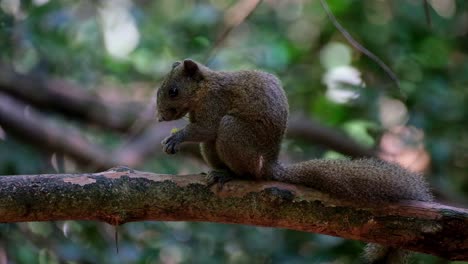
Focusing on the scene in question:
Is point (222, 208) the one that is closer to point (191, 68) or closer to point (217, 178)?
point (217, 178)

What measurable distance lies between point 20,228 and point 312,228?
3108mm

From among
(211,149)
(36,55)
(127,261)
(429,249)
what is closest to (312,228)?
(429,249)

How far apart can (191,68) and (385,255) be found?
158cm

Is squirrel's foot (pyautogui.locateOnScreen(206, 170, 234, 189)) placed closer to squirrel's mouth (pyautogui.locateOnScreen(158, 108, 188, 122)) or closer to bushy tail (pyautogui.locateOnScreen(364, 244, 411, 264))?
squirrel's mouth (pyautogui.locateOnScreen(158, 108, 188, 122))

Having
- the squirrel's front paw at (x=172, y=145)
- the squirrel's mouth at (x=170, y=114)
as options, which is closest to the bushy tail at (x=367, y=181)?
the squirrel's front paw at (x=172, y=145)

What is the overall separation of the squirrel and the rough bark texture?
0.29 ft

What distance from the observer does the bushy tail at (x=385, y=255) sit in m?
3.73

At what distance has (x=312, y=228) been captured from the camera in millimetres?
3562

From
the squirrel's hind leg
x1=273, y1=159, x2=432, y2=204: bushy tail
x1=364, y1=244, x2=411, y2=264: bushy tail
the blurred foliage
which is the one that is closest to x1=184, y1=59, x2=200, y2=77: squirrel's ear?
the squirrel's hind leg

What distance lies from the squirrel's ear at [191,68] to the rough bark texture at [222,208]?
0.84 meters

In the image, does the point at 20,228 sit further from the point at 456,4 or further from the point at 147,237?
the point at 456,4

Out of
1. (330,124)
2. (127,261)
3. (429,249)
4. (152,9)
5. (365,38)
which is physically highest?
(152,9)

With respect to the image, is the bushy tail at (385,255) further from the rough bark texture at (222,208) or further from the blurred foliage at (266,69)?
the blurred foliage at (266,69)

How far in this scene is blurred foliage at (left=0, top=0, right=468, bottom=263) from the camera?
19.9 feet
